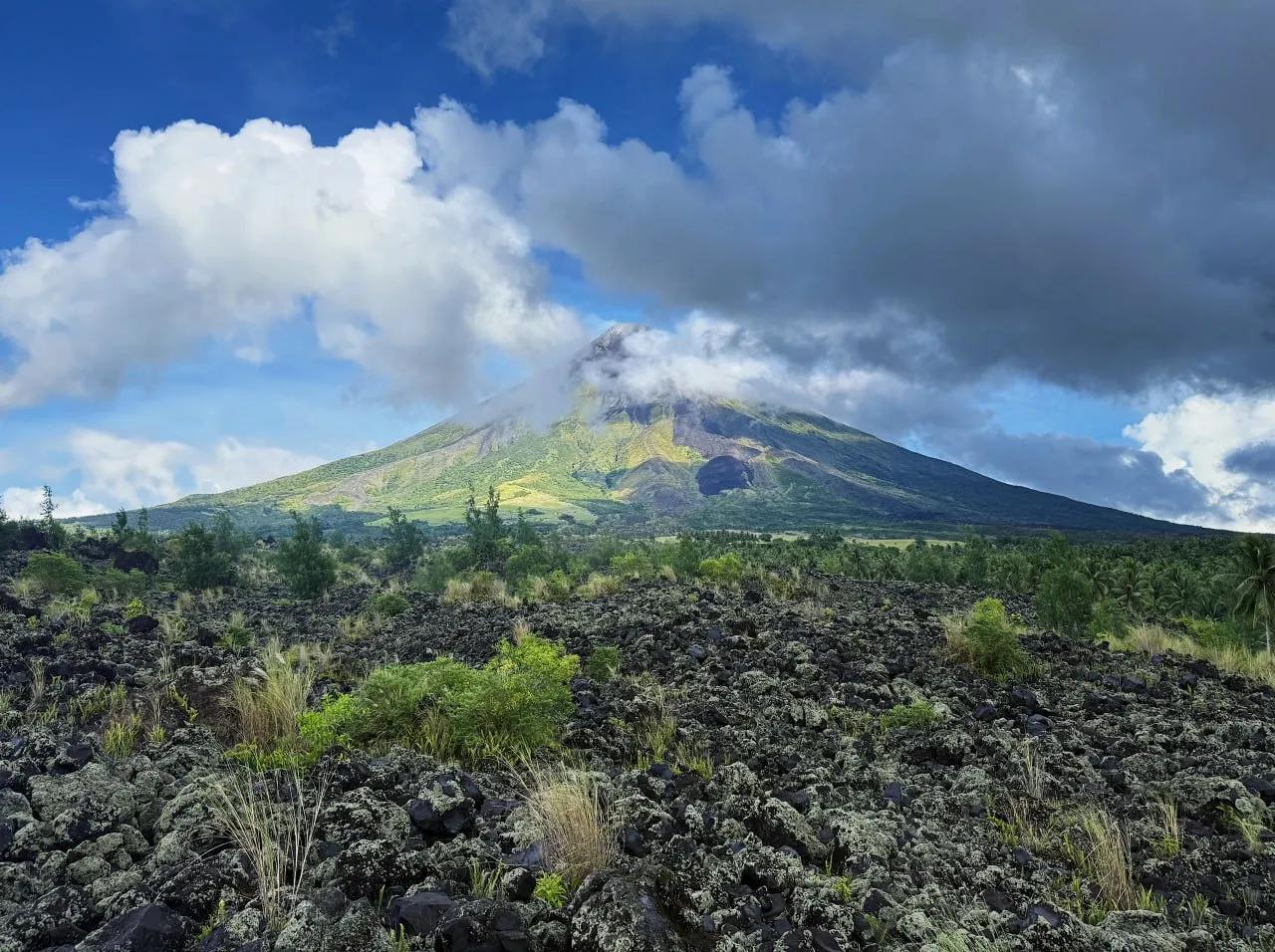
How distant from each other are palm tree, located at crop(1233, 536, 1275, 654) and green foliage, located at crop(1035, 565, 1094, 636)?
1715cm

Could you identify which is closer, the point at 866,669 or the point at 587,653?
the point at 866,669

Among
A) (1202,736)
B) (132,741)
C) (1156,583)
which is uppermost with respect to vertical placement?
(132,741)

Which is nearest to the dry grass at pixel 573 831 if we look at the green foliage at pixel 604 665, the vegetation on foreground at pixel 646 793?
the vegetation on foreground at pixel 646 793

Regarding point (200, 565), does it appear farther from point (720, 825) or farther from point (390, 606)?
point (720, 825)

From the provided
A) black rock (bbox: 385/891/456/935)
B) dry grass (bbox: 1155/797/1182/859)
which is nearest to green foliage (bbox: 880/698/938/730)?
dry grass (bbox: 1155/797/1182/859)

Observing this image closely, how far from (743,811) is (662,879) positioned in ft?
5.58

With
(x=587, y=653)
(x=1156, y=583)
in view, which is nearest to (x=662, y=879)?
(x=587, y=653)

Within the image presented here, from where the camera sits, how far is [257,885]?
13.3 ft

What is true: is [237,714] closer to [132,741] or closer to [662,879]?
[132,741]

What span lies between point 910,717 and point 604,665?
5.12 meters

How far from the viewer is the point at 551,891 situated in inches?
164

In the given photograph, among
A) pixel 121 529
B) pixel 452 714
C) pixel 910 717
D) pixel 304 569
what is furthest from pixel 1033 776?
pixel 121 529

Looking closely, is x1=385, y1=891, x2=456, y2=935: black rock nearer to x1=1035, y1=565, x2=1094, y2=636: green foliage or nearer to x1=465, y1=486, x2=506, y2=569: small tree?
x1=1035, y1=565, x2=1094, y2=636: green foliage

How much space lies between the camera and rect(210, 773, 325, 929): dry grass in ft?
12.5
